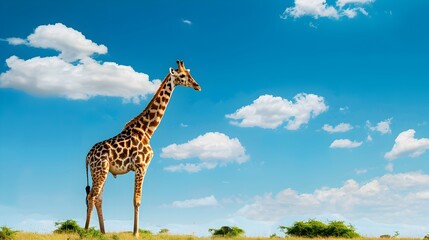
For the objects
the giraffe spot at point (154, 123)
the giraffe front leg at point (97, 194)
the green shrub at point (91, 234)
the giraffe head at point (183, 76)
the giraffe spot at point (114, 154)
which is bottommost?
the green shrub at point (91, 234)

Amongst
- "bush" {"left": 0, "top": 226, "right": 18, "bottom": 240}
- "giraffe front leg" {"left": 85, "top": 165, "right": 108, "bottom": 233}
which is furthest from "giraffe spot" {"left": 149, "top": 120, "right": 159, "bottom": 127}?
"bush" {"left": 0, "top": 226, "right": 18, "bottom": 240}

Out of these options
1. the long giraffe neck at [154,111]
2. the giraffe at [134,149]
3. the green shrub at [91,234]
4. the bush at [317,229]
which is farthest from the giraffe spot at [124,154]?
the bush at [317,229]

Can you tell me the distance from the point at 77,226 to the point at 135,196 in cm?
452

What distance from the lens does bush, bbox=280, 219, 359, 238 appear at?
86.8 feet

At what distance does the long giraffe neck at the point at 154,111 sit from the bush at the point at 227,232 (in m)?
6.65

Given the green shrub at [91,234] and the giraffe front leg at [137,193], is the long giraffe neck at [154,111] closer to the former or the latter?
the giraffe front leg at [137,193]

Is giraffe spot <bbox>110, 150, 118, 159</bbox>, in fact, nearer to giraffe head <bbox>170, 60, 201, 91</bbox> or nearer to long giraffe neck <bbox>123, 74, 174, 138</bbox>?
long giraffe neck <bbox>123, 74, 174, 138</bbox>

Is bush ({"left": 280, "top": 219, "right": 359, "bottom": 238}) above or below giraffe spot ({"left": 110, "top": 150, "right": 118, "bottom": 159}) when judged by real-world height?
below

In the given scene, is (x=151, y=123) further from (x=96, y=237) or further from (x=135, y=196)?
(x=96, y=237)

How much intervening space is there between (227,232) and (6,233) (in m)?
11.0

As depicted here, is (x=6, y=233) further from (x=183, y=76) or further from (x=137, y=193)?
(x=183, y=76)

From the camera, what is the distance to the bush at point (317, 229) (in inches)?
1042

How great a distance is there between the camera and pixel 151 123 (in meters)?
23.7

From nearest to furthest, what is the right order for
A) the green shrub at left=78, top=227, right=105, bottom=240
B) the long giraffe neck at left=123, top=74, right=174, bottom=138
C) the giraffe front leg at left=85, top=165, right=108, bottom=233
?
the green shrub at left=78, top=227, right=105, bottom=240 → the giraffe front leg at left=85, top=165, right=108, bottom=233 → the long giraffe neck at left=123, top=74, right=174, bottom=138
